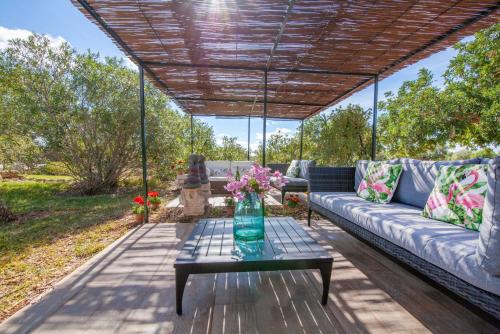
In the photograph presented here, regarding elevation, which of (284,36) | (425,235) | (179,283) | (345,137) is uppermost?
(284,36)

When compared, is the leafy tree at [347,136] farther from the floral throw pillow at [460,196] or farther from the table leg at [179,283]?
the table leg at [179,283]

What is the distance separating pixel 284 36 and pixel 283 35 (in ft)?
0.07

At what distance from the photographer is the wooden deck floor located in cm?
139

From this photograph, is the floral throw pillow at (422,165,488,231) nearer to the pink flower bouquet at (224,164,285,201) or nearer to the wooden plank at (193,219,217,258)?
the pink flower bouquet at (224,164,285,201)

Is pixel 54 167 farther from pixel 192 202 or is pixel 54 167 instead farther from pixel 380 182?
pixel 380 182

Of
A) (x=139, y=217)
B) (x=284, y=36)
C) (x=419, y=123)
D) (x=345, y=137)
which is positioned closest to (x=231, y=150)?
(x=345, y=137)

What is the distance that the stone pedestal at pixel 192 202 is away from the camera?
3648mm

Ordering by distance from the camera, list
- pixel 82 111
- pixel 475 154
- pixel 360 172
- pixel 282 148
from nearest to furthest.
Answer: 1. pixel 360 172
2. pixel 82 111
3. pixel 475 154
4. pixel 282 148

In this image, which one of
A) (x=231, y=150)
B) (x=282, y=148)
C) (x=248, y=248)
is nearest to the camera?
(x=248, y=248)

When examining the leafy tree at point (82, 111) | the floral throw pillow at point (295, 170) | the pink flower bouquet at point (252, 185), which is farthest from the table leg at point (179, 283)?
the leafy tree at point (82, 111)

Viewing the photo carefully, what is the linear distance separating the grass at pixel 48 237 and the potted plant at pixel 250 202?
1.58 meters

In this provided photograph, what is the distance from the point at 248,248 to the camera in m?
1.58

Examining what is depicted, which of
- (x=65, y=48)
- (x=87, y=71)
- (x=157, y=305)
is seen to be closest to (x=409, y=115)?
(x=157, y=305)

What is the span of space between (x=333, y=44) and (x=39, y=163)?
643 cm
